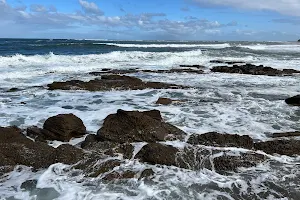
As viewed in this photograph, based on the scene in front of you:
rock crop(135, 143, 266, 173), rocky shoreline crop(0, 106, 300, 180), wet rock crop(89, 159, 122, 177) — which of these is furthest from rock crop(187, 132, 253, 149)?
wet rock crop(89, 159, 122, 177)

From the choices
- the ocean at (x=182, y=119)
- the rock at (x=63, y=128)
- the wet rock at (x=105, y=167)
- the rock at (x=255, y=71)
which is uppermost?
the rock at (x=63, y=128)

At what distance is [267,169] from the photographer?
544cm

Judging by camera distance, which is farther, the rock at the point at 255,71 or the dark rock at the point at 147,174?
the rock at the point at 255,71

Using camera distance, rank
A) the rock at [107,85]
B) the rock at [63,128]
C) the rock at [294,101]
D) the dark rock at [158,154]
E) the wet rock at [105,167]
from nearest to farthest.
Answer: the wet rock at [105,167]
the dark rock at [158,154]
the rock at [63,128]
the rock at [294,101]
the rock at [107,85]

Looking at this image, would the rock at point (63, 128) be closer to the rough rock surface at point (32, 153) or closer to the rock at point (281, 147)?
the rough rock surface at point (32, 153)

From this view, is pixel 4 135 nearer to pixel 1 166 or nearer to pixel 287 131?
pixel 1 166

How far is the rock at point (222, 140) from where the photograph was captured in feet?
20.5

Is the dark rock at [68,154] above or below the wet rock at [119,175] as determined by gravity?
above

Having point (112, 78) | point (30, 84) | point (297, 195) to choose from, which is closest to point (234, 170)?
point (297, 195)

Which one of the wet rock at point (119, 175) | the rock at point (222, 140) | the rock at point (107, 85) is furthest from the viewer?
the rock at point (107, 85)

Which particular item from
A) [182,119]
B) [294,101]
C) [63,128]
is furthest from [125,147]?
[294,101]

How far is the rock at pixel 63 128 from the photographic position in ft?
21.4

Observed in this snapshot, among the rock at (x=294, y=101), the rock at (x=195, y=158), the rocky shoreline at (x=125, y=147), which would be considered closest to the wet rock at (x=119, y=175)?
A: the rocky shoreline at (x=125, y=147)

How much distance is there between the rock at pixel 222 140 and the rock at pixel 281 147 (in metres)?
0.19
